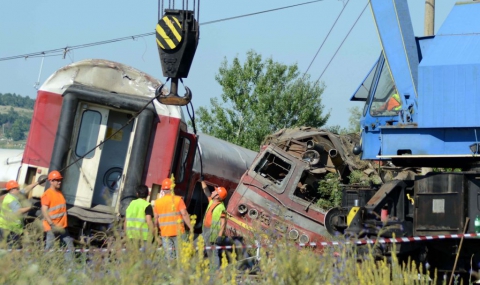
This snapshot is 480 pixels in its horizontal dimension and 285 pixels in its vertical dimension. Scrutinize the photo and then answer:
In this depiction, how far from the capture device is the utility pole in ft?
51.7

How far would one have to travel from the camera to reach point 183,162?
13.9 m

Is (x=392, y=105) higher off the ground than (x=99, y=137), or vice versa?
(x=392, y=105)

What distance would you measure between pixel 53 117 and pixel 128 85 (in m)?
1.36

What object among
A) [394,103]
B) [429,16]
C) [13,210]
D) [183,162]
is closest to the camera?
[13,210]

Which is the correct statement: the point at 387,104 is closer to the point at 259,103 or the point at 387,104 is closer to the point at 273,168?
the point at 273,168

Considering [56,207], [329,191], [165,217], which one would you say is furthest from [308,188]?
[56,207]

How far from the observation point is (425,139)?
33.8 feet

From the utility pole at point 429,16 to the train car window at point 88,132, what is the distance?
7074 millimetres

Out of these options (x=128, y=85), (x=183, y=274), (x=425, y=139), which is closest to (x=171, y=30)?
(x=128, y=85)

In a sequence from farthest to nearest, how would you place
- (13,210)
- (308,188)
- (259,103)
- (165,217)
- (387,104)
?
(259,103) → (308,188) → (387,104) → (165,217) → (13,210)

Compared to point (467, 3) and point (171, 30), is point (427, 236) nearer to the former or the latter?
point (467, 3)

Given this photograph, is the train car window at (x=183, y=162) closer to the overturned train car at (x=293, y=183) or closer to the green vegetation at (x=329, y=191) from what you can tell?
the overturned train car at (x=293, y=183)

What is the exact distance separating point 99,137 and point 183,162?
173 cm

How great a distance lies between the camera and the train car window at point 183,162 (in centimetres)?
1355
